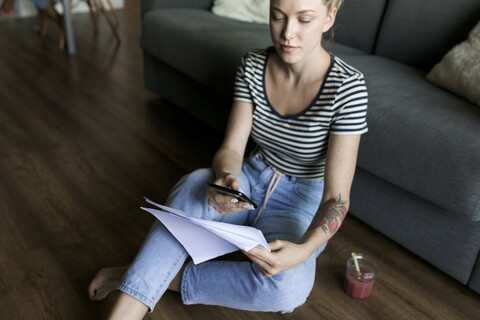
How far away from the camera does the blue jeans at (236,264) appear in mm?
1036

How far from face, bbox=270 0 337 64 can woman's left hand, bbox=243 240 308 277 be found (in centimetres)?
44

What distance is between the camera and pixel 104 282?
3.97 feet

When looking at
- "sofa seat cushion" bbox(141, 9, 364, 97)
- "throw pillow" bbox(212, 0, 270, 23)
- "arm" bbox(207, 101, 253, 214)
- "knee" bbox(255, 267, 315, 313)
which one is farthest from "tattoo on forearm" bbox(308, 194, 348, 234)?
"throw pillow" bbox(212, 0, 270, 23)

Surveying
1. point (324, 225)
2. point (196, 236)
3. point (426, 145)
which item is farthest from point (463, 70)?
point (196, 236)

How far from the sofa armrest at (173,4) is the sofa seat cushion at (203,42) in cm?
6

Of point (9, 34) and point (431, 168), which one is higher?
point (431, 168)

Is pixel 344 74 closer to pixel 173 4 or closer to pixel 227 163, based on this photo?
pixel 227 163

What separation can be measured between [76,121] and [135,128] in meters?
0.30

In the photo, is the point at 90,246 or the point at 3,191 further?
the point at 3,191

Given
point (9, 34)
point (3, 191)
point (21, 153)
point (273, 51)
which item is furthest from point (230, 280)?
point (9, 34)

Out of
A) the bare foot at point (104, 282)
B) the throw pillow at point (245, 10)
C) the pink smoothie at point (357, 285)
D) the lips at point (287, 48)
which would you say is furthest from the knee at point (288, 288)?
the throw pillow at point (245, 10)

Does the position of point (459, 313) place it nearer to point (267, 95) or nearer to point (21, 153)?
point (267, 95)

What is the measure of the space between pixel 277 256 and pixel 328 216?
187 millimetres

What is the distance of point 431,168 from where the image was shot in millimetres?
1237
